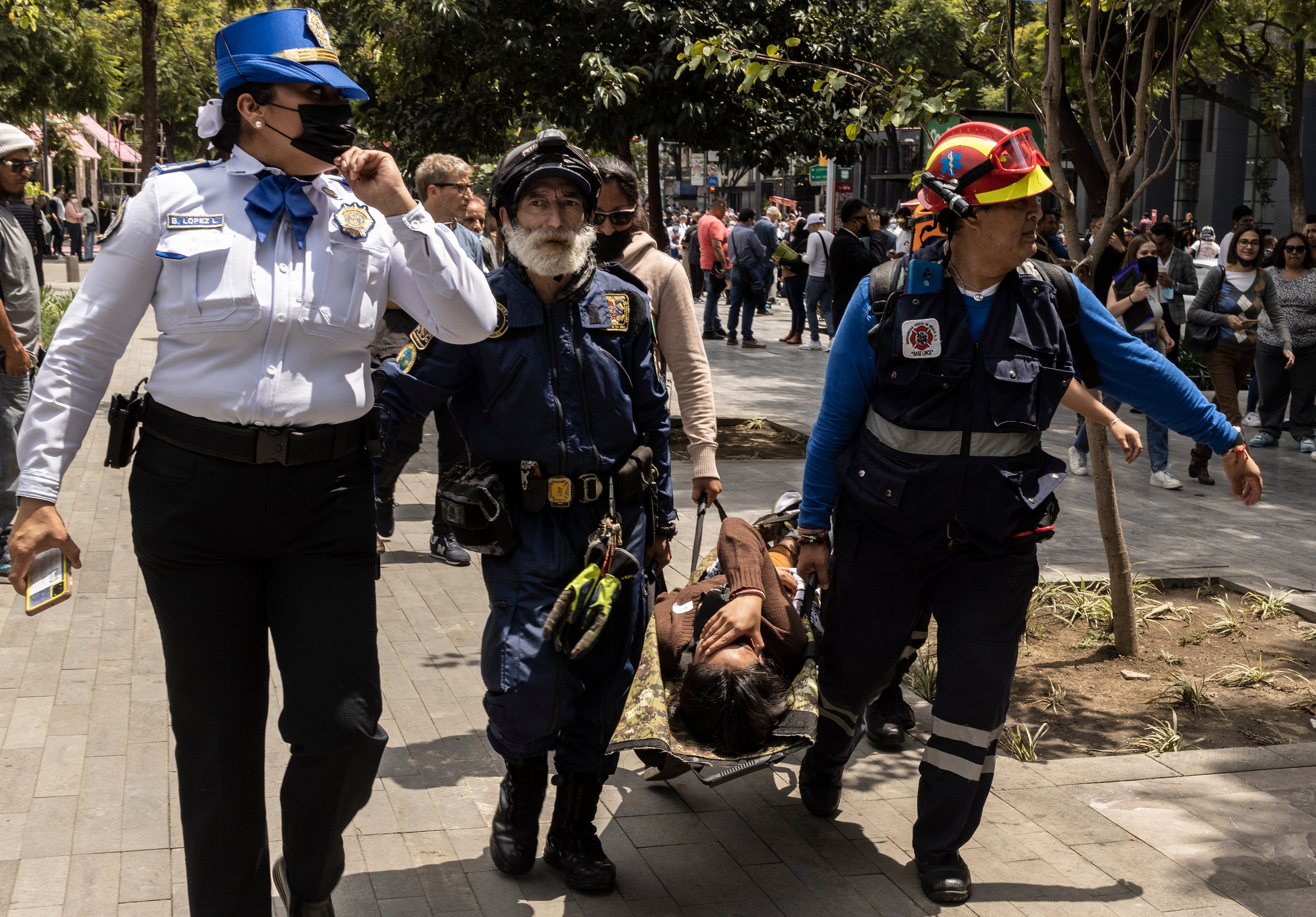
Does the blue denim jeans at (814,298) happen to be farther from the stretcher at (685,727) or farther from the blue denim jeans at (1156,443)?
the stretcher at (685,727)

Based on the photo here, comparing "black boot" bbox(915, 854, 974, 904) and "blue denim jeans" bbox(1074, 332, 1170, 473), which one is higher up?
"blue denim jeans" bbox(1074, 332, 1170, 473)

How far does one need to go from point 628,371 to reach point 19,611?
382 centimetres

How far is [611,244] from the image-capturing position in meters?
5.23

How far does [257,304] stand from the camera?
2.87 meters

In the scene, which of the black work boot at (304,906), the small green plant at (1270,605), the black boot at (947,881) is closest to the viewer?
the black work boot at (304,906)

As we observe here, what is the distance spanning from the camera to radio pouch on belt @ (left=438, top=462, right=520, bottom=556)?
362 centimetres

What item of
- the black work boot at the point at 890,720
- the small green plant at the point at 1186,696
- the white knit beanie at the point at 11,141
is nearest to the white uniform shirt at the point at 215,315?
the black work boot at the point at 890,720

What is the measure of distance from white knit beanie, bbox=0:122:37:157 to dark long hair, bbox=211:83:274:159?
4.03 metres

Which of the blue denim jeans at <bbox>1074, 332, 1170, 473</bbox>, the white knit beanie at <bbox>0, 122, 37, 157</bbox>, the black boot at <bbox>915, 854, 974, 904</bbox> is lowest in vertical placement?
the black boot at <bbox>915, 854, 974, 904</bbox>

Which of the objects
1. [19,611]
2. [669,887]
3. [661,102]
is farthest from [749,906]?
[661,102]

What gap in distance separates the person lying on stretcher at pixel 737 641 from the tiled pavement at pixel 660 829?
1.53ft

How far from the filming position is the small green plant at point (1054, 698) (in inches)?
214

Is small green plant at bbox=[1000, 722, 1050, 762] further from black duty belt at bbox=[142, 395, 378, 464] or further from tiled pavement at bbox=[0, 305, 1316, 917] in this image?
black duty belt at bbox=[142, 395, 378, 464]

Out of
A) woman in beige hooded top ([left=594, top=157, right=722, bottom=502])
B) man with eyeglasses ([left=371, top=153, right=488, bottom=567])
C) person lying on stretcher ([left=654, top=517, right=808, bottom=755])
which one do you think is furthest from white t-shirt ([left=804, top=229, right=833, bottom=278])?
person lying on stretcher ([left=654, top=517, right=808, bottom=755])
